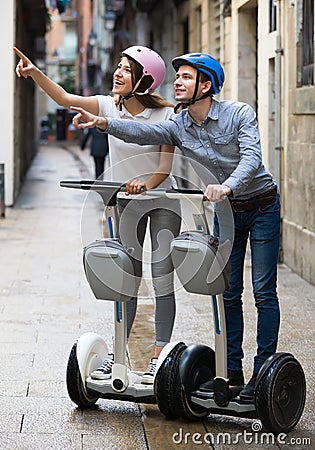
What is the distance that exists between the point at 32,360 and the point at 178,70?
2.39 meters

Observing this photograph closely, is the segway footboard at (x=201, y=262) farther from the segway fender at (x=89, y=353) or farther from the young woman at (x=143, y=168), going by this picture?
the segway fender at (x=89, y=353)

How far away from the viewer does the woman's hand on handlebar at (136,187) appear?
16.7 feet

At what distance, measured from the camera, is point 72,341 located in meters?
7.34

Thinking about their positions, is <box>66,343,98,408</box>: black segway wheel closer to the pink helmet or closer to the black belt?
the black belt

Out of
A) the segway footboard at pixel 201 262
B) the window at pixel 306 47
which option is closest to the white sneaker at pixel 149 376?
the segway footboard at pixel 201 262

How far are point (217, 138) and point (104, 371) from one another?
1372 mm

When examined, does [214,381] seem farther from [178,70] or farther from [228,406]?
[178,70]

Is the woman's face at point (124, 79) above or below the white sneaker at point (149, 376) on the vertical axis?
above

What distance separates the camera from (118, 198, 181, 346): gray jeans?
18.3ft

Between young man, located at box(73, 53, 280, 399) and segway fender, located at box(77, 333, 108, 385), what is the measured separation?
2.10ft

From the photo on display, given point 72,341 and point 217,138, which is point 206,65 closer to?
point 217,138

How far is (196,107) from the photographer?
521cm

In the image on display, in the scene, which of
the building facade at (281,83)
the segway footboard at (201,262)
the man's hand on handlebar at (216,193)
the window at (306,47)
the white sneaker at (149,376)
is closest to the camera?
the man's hand on handlebar at (216,193)

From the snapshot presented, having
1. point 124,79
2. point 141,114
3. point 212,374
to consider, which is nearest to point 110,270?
point 212,374
